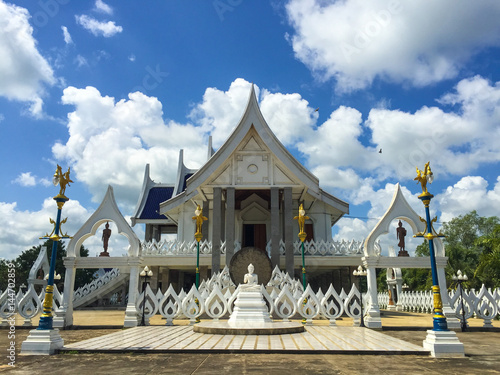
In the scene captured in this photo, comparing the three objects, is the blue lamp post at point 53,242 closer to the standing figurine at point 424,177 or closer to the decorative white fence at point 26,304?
the decorative white fence at point 26,304

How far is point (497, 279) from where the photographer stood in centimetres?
2264

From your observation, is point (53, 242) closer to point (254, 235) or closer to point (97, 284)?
point (254, 235)

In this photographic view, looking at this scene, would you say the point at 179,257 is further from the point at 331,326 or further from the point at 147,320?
the point at 331,326

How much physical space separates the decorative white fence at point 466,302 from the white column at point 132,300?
1168 cm

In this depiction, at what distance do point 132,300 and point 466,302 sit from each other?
42.5 ft

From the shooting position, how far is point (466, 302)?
1448 cm

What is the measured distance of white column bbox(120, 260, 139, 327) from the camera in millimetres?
13602

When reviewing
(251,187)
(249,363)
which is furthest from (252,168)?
(249,363)

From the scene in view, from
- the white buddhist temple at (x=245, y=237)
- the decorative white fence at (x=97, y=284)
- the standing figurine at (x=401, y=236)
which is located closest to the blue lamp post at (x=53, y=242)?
the white buddhist temple at (x=245, y=237)

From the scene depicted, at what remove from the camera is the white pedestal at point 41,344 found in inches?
328

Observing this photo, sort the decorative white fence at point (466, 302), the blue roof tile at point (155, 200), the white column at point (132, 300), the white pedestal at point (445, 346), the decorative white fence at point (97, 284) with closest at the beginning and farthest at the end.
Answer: the white pedestal at point (445, 346) → the white column at point (132, 300) → the decorative white fence at point (466, 302) → the decorative white fence at point (97, 284) → the blue roof tile at point (155, 200)

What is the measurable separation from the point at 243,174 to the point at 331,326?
30.0 feet

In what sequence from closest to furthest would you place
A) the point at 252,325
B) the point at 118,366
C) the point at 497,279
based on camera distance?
the point at 118,366 → the point at 252,325 → the point at 497,279

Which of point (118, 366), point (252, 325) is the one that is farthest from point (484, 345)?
point (118, 366)
